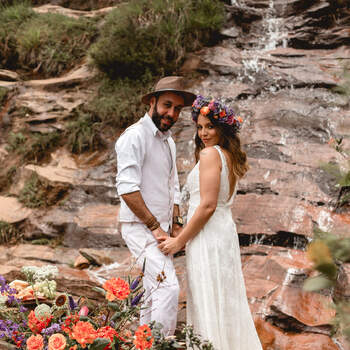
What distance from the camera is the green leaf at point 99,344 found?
198cm

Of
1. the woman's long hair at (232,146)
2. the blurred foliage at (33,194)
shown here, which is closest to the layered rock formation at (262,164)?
the blurred foliage at (33,194)

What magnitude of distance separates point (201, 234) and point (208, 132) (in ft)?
2.60

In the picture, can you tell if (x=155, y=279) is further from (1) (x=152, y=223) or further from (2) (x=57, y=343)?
(2) (x=57, y=343)

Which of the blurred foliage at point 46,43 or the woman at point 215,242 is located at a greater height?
the blurred foliage at point 46,43

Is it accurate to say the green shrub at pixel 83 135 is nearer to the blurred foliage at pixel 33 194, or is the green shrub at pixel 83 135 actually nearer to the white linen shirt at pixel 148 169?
the blurred foliage at pixel 33 194

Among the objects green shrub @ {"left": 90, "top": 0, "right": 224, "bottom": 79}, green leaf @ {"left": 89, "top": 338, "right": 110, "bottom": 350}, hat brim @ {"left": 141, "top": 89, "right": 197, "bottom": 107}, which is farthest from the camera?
green shrub @ {"left": 90, "top": 0, "right": 224, "bottom": 79}

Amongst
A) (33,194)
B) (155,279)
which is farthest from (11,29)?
(155,279)

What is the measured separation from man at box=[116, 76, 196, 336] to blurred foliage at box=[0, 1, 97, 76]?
23.2 ft

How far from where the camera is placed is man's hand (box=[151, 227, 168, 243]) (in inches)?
122

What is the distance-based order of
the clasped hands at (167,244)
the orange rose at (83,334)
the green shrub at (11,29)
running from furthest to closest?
the green shrub at (11,29) < the clasped hands at (167,244) < the orange rose at (83,334)

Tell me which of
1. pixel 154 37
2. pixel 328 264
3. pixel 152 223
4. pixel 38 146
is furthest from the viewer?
pixel 154 37

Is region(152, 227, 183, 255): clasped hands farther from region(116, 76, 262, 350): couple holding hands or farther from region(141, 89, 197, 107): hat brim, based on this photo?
region(141, 89, 197, 107): hat brim

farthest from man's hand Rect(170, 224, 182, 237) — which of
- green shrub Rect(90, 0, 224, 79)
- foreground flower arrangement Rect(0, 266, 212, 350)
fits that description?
green shrub Rect(90, 0, 224, 79)

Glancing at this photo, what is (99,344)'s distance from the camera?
6.50 feet
